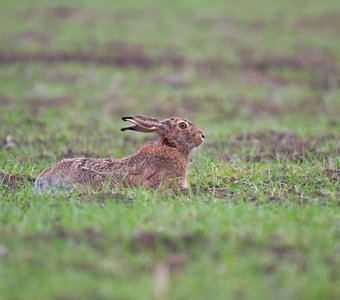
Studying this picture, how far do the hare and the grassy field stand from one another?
31 centimetres

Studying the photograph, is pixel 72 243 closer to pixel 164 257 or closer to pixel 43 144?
pixel 164 257

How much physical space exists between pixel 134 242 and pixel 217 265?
774 millimetres

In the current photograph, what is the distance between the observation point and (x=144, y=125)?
8.59m

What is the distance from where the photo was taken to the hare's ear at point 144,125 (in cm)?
A: 845

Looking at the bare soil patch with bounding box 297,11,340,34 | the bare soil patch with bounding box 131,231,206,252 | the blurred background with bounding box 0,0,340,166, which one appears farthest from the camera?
the bare soil patch with bounding box 297,11,340,34

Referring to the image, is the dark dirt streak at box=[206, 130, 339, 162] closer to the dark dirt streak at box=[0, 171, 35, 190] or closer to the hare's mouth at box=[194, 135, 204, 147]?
the hare's mouth at box=[194, 135, 204, 147]

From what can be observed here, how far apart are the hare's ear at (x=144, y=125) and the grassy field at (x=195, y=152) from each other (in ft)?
2.66

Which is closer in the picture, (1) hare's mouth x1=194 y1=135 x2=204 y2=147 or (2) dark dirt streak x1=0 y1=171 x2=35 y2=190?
(2) dark dirt streak x1=0 y1=171 x2=35 y2=190

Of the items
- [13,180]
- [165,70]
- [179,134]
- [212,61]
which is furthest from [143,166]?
[212,61]

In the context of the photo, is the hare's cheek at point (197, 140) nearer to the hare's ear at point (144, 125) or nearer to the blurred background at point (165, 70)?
the hare's ear at point (144, 125)

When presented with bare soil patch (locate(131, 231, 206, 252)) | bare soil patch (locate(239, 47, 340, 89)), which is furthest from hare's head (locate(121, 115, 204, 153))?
bare soil patch (locate(239, 47, 340, 89))

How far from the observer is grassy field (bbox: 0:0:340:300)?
16.5 ft

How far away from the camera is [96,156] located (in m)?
10.3

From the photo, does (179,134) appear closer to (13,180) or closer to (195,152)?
(195,152)
